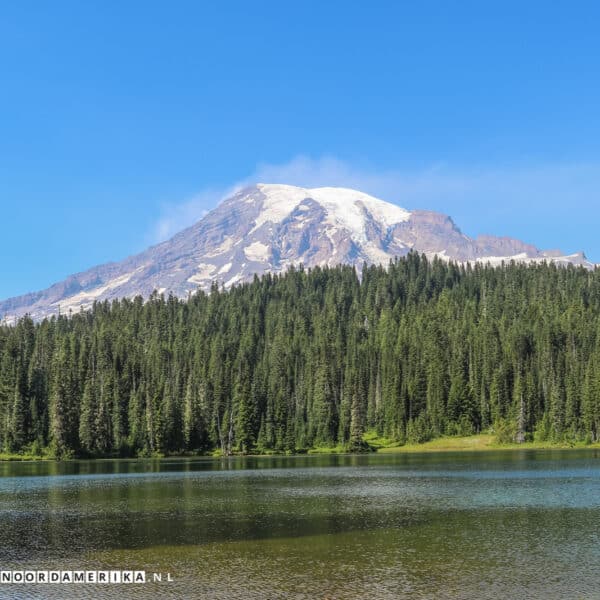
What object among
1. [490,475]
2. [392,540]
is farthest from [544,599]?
[490,475]

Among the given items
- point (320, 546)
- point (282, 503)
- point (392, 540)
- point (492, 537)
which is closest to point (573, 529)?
point (492, 537)

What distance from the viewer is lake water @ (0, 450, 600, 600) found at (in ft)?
153

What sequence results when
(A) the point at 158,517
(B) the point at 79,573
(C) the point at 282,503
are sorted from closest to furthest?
(B) the point at 79,573 < (A) the point at 158,517 < (C) the point at 282,503

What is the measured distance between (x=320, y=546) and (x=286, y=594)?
13.7 metres

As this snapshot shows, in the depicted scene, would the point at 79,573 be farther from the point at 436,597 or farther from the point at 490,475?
the point at 490,475

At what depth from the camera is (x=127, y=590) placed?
47.4 metres

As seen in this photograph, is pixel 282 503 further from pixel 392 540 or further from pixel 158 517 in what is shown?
pixel 392 540

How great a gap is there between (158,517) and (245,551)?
22.1 metres

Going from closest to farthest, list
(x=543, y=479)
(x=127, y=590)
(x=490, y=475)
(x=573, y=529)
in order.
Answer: (x=127, y=590)
(x=573, y=529)
(x=543, y=479)
(x=490, y=475)

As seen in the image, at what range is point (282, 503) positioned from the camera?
84.4m

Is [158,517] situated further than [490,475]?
No

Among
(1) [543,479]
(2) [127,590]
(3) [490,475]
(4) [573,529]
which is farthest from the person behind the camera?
(3) [490,475]

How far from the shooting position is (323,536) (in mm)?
62156

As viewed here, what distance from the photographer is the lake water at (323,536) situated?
153 feet
